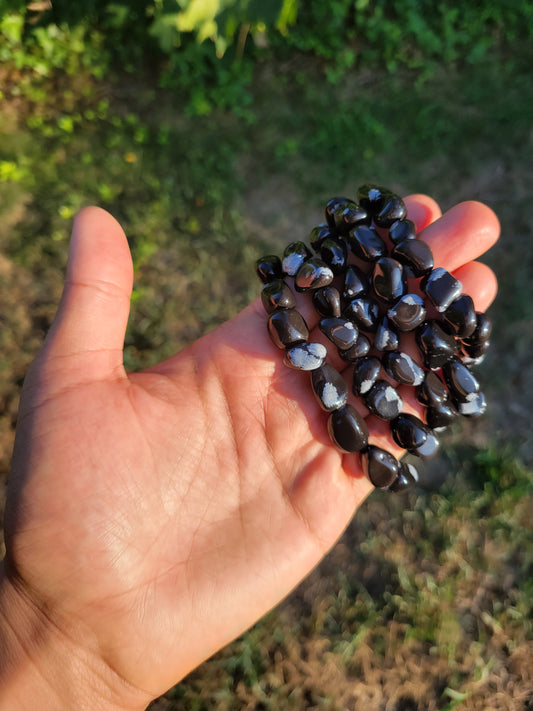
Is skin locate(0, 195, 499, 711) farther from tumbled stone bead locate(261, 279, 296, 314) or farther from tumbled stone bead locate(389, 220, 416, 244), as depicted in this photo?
tumbled stone bead locate(389, 220, 416, 244)

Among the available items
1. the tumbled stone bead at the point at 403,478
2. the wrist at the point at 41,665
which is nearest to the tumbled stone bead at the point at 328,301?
the tumbled stone bead at the point at 403,478

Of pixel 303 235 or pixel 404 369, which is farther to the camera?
pixel 303 235

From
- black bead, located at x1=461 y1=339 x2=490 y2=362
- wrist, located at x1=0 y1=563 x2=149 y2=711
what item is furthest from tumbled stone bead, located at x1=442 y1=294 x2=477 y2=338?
wrist, located at x1=0 y1=563 x2=149 y2=711

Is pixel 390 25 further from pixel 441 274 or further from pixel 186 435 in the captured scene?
pixel 186 435

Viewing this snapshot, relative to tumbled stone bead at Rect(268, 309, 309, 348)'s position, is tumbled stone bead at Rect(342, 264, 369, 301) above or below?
above

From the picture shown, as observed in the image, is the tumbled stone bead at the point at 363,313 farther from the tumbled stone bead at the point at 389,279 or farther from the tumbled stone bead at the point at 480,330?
the tumbled stone bead at the point at 480,330

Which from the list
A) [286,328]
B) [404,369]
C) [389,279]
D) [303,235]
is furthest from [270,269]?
[303,235]

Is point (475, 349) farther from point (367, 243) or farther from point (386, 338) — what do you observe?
point (367, 243)
